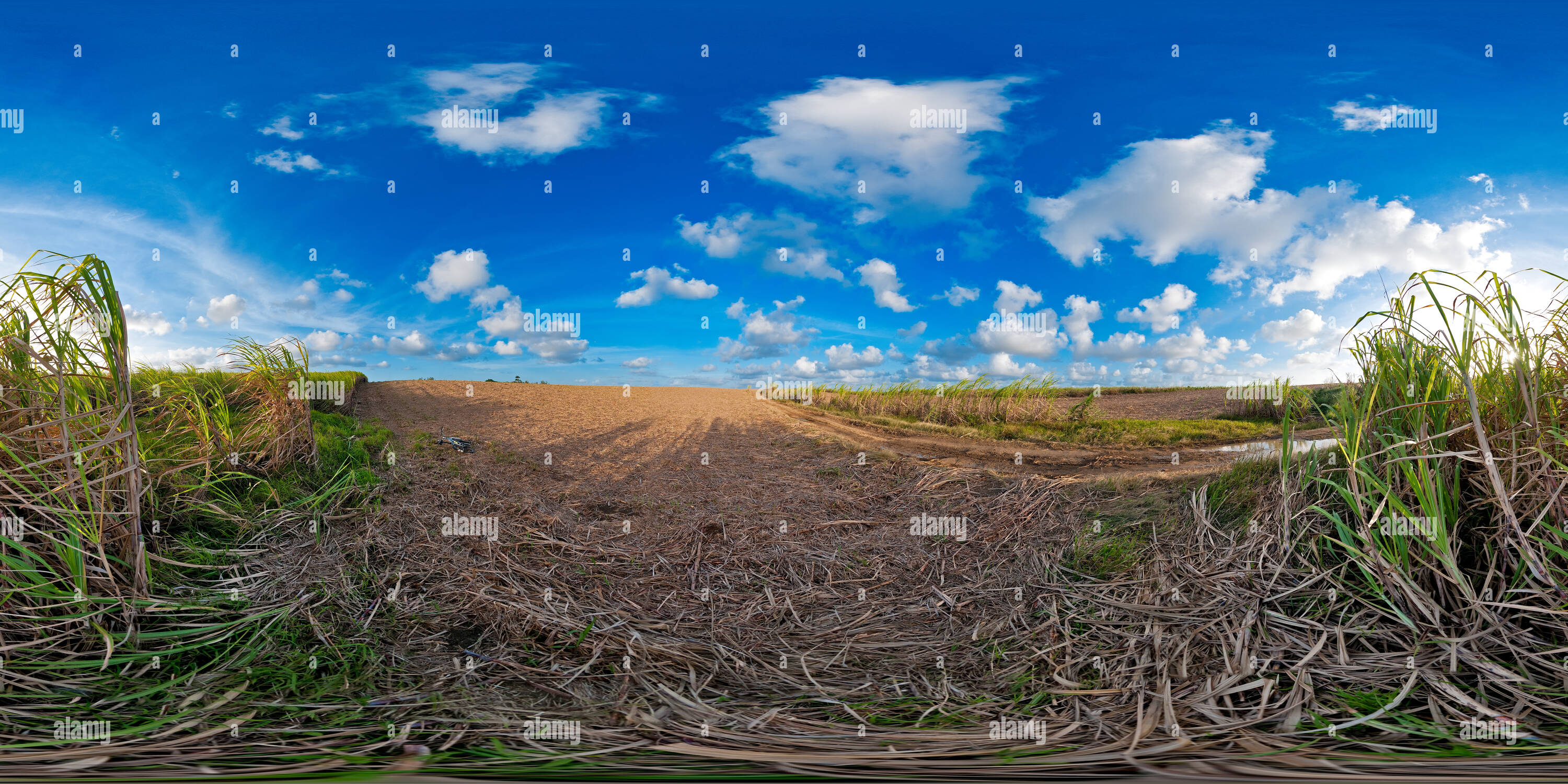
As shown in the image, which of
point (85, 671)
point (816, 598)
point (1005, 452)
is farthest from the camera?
point (1005, 452)

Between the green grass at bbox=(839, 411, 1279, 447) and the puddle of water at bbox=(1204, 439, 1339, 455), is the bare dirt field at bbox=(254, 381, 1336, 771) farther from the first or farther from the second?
the green grass at bbox=(839, 411, 1279, 447)

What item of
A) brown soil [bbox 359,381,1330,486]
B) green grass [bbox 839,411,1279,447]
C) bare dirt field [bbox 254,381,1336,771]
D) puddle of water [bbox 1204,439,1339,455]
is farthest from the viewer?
green grass [bbox 839,411,1279,447]

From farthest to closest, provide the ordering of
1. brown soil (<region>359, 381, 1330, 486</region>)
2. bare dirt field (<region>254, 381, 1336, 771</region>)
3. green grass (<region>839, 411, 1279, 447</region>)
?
green grass (<region>839, 411, 1279, 447</region>), brown soil (<region>359, 381, 1330, 486</region>), bare dirt field (<region>254, 381, 1336, 771</region>)

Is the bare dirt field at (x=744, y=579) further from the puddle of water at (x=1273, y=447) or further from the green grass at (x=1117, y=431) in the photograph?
the green grass at (x=1117, y=431)

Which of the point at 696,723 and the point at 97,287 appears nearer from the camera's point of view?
the point at 696,723

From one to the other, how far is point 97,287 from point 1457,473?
674 centimetres

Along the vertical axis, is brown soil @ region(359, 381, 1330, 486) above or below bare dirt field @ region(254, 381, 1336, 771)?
above

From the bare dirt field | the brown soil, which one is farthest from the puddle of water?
the bare dirt field

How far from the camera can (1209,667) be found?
2.98 metres

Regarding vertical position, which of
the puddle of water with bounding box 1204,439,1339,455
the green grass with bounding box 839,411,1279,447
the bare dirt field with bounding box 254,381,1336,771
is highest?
the green grass with bounding box 839,411,1279,447

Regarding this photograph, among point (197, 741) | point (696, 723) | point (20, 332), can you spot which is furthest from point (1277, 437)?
point (20, 332)

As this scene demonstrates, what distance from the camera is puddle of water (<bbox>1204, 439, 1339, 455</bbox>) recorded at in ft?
13.2

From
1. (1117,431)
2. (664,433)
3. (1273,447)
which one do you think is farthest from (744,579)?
(1117,431)

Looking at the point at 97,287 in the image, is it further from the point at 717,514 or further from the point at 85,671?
the point at 717,514
